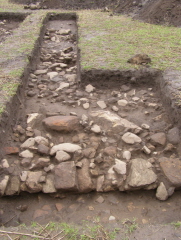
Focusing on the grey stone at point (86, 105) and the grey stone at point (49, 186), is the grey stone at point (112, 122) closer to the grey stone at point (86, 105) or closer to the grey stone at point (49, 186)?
the grey stone at point (86, 105)

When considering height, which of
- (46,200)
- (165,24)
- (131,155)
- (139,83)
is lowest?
(46,200)

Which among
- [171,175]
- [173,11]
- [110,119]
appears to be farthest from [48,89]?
[173,11]

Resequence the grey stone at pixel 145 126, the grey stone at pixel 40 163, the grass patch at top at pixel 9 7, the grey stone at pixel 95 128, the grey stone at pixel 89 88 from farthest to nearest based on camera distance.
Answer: the grass patch at top at pixel 9 7, the grey stone at pixel 89 88, the grey stone at pixel 145 126, the grey stone at pixel 95 128, the grey stone at pixel 40 163

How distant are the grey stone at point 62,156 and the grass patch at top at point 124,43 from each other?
1670 millimetres

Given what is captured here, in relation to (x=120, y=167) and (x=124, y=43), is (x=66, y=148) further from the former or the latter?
(x=124, y=43)

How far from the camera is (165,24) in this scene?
6105 mm

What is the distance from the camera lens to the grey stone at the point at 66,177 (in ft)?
6.45

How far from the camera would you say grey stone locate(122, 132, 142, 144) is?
2432 millimetres

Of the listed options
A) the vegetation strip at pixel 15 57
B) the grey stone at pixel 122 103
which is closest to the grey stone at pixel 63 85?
the vegetation strip at pixel 15 57

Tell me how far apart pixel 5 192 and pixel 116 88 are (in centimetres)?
211

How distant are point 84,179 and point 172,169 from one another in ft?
2.61

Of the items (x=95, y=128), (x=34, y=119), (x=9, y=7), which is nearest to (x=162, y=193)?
(x=95, y=128)

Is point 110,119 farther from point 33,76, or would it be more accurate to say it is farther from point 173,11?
point 173,11

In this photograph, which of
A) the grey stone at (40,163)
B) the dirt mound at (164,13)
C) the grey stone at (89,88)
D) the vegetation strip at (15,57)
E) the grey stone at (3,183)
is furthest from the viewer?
the dirt mound at (164,13)
